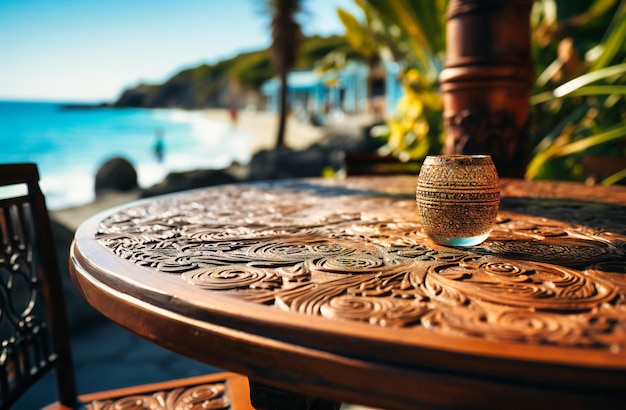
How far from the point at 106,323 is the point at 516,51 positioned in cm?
289

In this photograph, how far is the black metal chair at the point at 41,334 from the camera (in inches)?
40.8

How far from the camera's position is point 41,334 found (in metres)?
1.11

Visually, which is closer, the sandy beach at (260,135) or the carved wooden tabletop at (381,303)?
the carved wooden tabletop at (381,303)

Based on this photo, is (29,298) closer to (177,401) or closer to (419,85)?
(177,401)

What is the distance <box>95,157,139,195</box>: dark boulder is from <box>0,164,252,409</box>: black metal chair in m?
7.61

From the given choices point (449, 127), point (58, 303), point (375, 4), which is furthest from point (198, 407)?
point (375, 4)

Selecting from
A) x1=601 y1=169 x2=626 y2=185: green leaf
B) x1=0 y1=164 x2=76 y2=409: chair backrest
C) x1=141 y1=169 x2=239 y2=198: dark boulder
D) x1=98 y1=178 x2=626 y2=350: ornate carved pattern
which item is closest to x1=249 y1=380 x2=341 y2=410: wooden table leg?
x1=98 y1=178 x2=626 y2=350: ornate carved pattern

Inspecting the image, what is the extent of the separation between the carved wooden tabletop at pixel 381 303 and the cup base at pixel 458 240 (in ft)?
0.05

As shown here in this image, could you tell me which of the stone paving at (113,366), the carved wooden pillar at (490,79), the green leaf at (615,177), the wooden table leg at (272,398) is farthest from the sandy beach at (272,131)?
the wooden table leg at (272,398)

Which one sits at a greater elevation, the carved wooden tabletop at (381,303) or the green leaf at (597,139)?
the green leaf at (597,139)

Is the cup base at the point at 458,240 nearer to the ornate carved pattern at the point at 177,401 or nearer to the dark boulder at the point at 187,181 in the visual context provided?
the ornate carved pattern at the point at 177,401

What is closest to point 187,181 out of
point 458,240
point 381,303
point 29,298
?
point 29,298

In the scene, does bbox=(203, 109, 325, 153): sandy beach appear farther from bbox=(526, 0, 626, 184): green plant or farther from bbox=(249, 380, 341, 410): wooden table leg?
bbox=(249, 380, 341, 410): wooden table leg

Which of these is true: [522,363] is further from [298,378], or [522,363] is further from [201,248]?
[201,248]
